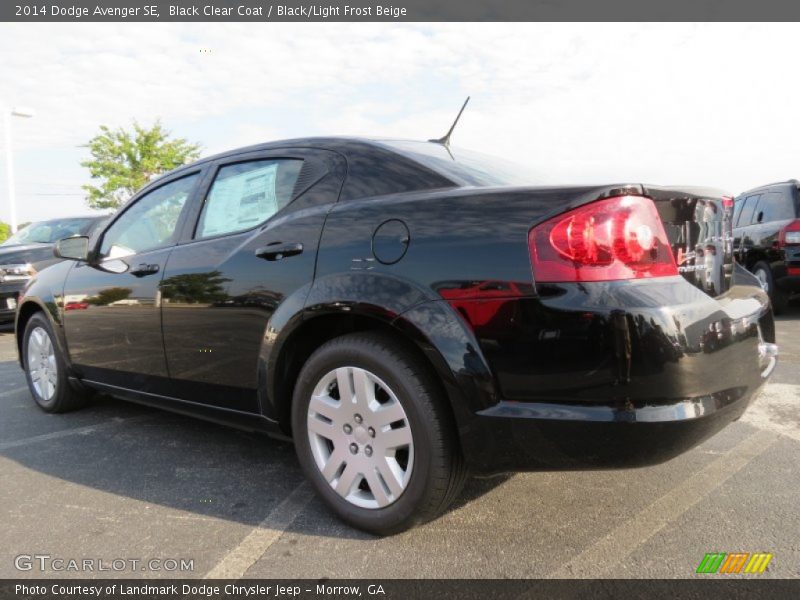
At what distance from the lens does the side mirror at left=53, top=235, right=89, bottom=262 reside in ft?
12.1

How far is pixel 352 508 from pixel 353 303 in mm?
764

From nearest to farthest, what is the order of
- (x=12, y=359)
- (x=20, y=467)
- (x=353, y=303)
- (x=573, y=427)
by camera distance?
(x=573, y=427) → (x=353, y=303) → (x=20, y=467) → (x=12, y=359)

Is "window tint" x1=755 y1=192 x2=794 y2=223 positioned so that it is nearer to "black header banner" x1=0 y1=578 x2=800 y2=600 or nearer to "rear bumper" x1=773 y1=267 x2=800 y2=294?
"rear bumper" x1=773 y1=267 x2=800 y2=294

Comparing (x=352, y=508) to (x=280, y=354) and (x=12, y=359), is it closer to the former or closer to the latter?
(x=280, y=354)

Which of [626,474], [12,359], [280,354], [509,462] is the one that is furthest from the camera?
[12,359]

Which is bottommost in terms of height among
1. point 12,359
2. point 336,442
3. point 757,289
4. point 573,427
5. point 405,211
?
point 12,359

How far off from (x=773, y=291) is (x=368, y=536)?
7.08 meters

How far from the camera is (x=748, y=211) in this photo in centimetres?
863

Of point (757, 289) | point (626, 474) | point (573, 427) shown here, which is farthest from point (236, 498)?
point (757, 289)

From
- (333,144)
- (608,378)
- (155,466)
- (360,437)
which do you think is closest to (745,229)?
(333,144)

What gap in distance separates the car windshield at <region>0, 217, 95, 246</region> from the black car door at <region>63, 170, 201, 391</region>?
19.5 ft

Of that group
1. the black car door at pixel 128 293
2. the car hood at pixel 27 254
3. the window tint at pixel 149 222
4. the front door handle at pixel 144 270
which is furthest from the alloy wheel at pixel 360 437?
the car hood at pixel 27 254

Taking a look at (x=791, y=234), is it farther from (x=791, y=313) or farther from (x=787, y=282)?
(x=791, y=313)

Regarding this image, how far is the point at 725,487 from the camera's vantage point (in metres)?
2.61
